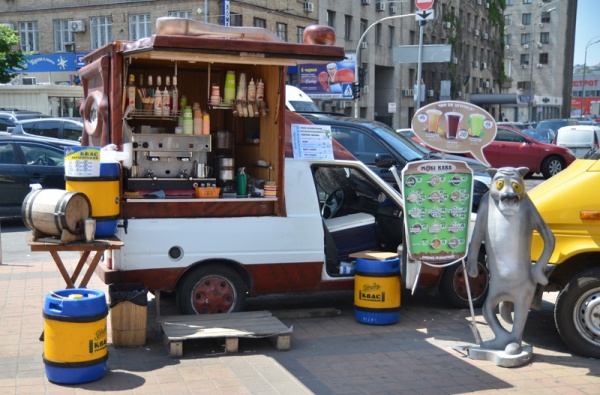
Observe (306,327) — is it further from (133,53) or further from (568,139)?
(568,139)

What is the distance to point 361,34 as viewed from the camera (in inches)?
1971

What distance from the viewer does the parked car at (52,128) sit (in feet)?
68.8

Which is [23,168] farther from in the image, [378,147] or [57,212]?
[57,212]

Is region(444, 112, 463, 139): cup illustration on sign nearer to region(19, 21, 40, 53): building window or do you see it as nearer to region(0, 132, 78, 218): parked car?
region(0, 132, 78, 218): parked car

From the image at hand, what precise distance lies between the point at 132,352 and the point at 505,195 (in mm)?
3531

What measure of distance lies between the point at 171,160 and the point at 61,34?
38.5 m

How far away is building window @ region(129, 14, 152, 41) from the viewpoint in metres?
40.7

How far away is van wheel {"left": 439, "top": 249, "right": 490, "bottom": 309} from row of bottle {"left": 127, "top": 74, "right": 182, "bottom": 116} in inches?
136

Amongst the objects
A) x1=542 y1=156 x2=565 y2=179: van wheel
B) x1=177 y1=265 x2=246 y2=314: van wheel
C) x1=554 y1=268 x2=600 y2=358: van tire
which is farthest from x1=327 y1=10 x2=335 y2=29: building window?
x1=554 y1=268 x2=600 y2=358: van tire

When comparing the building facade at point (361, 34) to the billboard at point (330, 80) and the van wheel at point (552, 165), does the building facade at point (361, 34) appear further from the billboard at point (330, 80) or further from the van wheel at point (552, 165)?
the van wheel at point (552, 165)

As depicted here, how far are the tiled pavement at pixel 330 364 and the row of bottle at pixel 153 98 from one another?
2159 millimetres

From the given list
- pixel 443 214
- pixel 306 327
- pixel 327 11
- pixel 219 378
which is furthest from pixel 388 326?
pixel 327 11

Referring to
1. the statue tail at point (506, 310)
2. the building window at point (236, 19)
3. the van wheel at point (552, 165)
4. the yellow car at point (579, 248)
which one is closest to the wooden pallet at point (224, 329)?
the statue tail at point (506, 310)

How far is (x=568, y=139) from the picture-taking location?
28.6 meters
